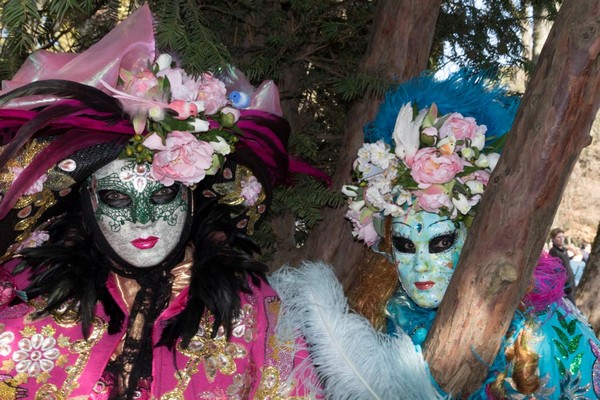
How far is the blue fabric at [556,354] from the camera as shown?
2.60 meters

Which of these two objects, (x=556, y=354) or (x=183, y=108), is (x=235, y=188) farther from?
(x=556, y=354)

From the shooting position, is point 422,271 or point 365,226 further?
point 365,226

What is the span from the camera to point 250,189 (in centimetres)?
295

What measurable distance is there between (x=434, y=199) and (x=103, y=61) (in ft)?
4.36

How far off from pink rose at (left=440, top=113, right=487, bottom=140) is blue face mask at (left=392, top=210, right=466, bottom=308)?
324 mm

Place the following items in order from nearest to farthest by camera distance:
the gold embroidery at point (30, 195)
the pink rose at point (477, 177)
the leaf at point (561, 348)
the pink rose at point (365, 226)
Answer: the gold embroidery at point (30, 195)
the leaf at point (561, 348)
the pink rose at point (477, 177)
the pink rose at point (365, 226)

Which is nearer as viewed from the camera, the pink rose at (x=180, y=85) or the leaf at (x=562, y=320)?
the pink rose at (x=180, y=85)

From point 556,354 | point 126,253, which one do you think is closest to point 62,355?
point 126,253

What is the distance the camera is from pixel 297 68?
3.92 metres

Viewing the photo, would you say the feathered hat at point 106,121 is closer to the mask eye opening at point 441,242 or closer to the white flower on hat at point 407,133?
the white flower on hat at point 407,133

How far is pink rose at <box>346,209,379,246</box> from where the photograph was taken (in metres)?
3.12

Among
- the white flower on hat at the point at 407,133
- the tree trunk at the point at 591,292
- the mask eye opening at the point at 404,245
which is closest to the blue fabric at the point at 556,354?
the mask eye opening at the point at 404,245

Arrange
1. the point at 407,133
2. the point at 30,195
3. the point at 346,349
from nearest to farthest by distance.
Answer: the point at 346,349 → the point at 30,195 → the point at 407,133

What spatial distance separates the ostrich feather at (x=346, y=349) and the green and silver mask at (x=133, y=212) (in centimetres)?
54
